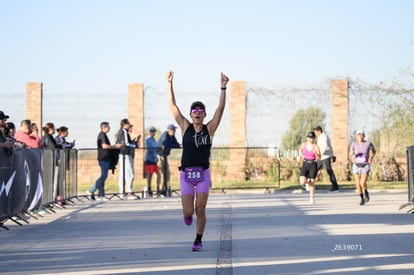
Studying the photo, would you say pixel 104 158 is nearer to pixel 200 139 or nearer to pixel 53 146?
pixel 53 146

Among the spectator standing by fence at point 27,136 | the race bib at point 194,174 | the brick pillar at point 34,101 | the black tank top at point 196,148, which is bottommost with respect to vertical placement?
the race bib at point 194,174

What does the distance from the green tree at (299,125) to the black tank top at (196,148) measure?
22.3 m

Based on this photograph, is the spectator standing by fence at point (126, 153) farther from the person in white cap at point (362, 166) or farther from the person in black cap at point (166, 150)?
the person in white cap at point (362, 166)

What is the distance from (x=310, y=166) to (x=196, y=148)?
11.1m

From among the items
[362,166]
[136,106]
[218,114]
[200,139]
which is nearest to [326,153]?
[362,166]

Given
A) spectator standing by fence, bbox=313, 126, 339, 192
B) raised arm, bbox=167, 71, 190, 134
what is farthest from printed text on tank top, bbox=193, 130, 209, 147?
spectator standing by fence, bbox=313, 126, 339, 192

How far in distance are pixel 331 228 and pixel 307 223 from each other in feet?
4.20

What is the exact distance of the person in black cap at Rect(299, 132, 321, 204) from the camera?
959 inches

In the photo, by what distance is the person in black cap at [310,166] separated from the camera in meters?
24.4

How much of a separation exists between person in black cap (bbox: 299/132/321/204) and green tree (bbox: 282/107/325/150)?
10.9m

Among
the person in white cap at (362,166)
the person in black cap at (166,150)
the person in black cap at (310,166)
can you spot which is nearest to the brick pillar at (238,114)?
the person in black cap at (166,150)

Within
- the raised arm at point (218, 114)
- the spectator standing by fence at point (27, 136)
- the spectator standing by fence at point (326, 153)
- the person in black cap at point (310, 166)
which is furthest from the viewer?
the spectator standing by fence at point (326, 153)

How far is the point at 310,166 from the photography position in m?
24.5

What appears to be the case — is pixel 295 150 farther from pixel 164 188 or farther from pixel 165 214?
pixel 165 214
